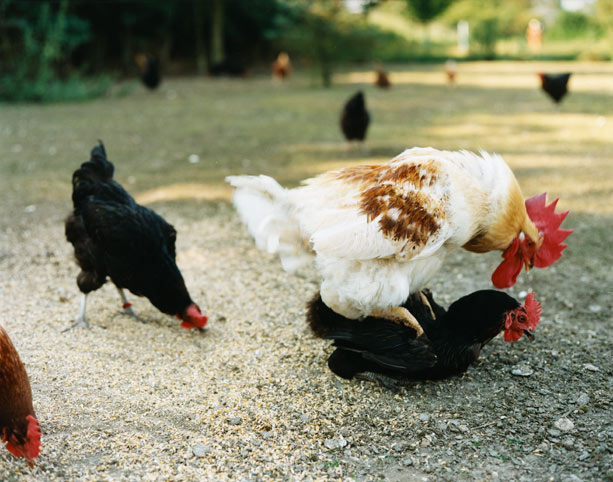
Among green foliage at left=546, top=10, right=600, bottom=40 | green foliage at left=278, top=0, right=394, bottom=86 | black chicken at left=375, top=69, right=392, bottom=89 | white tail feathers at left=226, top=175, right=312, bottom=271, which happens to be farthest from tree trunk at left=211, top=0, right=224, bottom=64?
green foliage at left=546, top=10, right=600, bottom=40

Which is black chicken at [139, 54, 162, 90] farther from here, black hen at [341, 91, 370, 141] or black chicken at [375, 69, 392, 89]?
black hen at [341, 91, 370, 141]

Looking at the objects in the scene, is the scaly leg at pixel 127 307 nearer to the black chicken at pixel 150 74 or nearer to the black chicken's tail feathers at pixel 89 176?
the black chicken's tail feathers at pixel 89 176

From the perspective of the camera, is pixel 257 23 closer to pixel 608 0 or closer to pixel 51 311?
pixel 608 0

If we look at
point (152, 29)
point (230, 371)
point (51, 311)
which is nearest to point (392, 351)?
point (230, 371)

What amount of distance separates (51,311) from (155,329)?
2.76 ft

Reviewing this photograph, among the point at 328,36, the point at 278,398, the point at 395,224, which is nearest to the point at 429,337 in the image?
the point at 395,224

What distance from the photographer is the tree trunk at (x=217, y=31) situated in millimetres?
22411

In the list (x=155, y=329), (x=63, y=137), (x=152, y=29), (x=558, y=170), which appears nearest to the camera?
(x=155, y=329)

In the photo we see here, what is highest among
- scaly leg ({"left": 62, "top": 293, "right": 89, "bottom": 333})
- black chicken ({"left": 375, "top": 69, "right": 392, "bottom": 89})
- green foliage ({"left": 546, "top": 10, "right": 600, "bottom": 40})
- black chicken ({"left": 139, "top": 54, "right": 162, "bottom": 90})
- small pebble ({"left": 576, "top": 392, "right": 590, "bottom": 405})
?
green foliage ({"left": 546, "top": 10, "right": 600, "bottom": 40})

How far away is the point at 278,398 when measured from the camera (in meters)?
3.13

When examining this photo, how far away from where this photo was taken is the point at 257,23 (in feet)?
80.5

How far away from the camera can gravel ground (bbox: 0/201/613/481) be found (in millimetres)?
2602

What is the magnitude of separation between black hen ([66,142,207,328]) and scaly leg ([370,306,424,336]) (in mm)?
1193

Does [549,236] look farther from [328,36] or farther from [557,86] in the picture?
[328,36]
